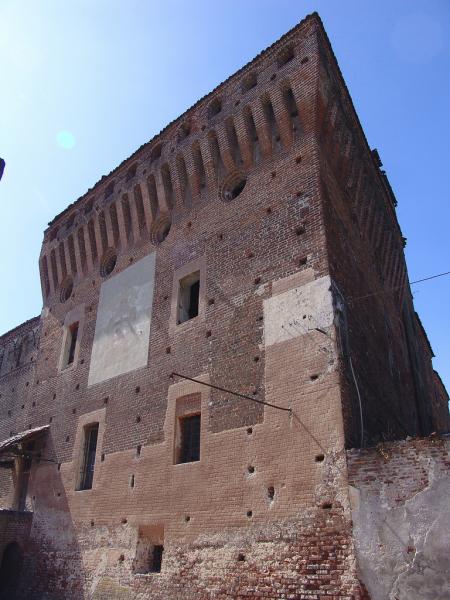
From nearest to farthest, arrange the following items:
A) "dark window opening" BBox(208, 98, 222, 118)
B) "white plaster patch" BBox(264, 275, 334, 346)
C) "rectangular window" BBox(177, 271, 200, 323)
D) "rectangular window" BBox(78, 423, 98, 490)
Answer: "white plaster patch" BBox(264, 275, 334, 346) → "rectangular window" BBox(177, 271, 200, 323) → "rectangular window" BBox(78, 423, 98, 490) → "dark window opening" BBox(208, 98, 222, 118)

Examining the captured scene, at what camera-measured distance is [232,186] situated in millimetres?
13672

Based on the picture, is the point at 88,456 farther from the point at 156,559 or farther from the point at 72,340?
the point at 72,340

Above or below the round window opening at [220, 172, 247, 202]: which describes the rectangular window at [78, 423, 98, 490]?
below

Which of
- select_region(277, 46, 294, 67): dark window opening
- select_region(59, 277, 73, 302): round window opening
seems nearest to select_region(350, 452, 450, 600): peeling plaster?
select_region(277, 46, 294, 67): dark window opening

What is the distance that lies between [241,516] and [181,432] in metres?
2.72

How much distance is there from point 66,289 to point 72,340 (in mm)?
2128

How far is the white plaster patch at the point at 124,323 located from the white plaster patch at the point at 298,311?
404 cm

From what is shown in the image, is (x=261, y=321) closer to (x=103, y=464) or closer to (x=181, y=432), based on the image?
(x=181, y=432)

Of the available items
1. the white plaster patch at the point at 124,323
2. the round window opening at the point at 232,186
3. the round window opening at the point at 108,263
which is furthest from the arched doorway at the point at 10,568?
the round window opening at the point at 232,186

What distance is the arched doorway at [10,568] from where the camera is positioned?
1352cm

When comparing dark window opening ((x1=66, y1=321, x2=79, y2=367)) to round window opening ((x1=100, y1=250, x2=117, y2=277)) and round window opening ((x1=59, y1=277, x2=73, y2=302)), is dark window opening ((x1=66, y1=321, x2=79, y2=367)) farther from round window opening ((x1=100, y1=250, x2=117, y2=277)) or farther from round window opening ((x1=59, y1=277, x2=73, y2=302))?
round window opening ((x1=100, y1=250, x2=117, y2=277))

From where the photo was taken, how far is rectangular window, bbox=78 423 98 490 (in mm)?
13391

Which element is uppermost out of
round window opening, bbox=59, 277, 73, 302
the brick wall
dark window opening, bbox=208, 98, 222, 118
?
dark window opening, bbox=208, 98, 222, 118

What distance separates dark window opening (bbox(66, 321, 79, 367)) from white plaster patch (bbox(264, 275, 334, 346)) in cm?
804
